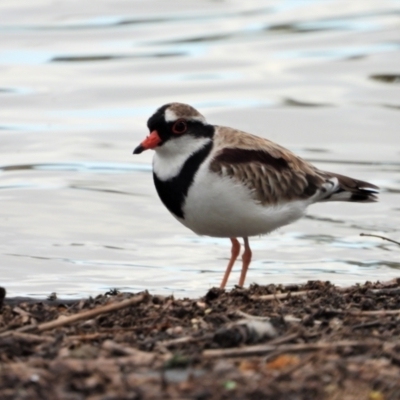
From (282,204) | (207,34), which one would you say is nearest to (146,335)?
(282,204)

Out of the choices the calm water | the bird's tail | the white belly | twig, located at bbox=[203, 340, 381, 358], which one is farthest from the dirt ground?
the calm water

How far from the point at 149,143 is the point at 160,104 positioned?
8081 mm

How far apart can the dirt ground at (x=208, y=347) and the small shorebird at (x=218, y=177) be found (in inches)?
37.3

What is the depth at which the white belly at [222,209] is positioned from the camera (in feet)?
23.3

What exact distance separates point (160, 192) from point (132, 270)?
101 inches

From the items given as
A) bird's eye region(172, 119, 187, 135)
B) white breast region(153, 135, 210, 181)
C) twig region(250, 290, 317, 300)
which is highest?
bird's eye region(172, 119, 187, 135)

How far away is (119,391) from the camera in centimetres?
408

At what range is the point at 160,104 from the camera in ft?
50.1

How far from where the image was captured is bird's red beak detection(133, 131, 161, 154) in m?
7.24

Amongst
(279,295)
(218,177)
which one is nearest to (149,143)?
(218,177)

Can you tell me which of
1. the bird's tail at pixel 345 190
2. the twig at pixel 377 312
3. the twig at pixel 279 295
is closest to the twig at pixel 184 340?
the twig at pixel 377 312

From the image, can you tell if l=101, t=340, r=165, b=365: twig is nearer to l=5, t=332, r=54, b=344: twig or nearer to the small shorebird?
l=5, t=332, r=54, b=344: twig

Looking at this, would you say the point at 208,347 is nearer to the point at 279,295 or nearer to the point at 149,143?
the point at 279,295

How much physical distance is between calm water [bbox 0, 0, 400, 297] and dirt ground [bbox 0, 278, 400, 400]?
3.03m
